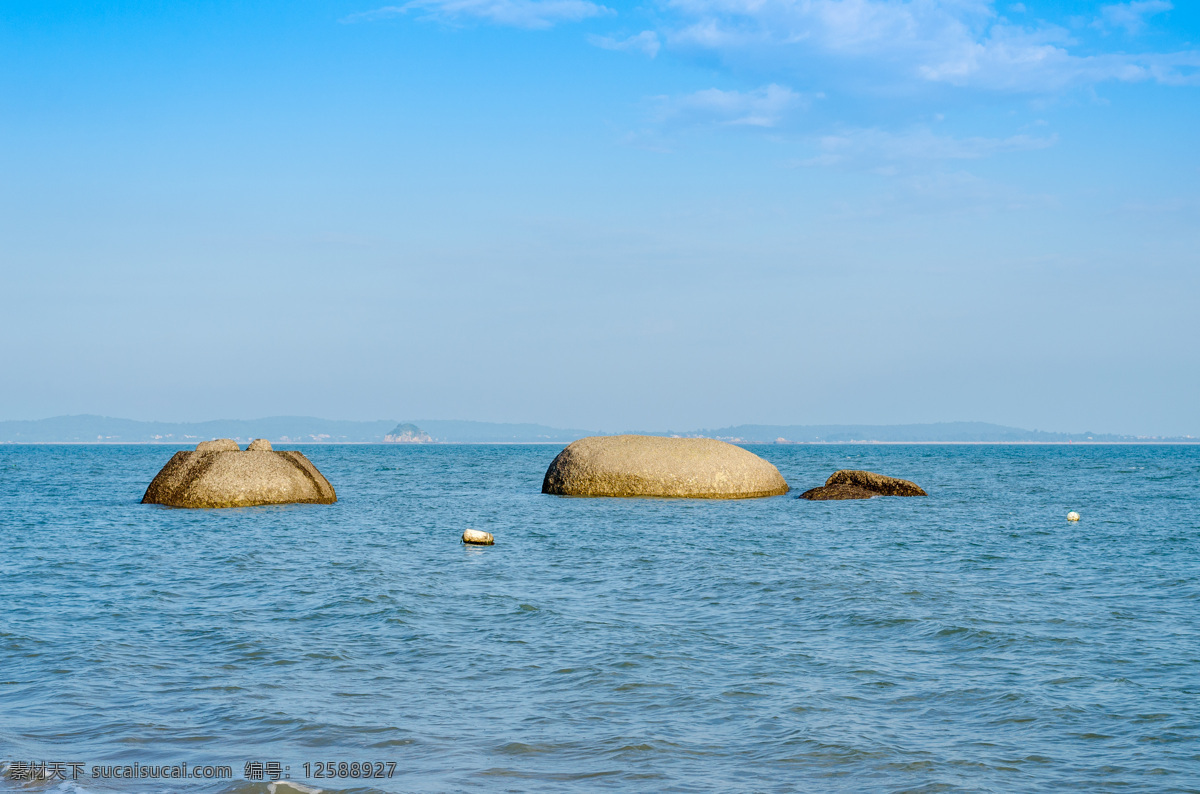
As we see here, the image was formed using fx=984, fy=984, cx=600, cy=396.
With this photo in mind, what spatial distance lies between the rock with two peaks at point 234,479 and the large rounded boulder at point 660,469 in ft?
24.2

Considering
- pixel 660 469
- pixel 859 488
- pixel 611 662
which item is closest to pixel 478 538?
pixel 660 469

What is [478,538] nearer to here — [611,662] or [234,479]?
[234,479]

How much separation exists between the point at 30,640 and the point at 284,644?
9.03 ft

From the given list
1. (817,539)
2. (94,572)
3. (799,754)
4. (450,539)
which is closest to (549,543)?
(450,539)

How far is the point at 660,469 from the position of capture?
2667 cm

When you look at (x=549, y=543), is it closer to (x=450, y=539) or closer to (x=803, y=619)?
(x=450, y=539)

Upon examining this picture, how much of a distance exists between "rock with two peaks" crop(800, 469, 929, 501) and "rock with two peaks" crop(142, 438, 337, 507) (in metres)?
14.2

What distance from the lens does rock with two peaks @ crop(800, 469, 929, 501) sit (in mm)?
29281

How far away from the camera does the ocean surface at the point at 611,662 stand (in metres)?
6.74

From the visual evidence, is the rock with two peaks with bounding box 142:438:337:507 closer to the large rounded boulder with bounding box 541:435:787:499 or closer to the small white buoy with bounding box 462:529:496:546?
the large rounded boulder with bounding box 541:435:787:499

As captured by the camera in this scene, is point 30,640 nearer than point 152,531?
Yes

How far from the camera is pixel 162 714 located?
7777 millimetres

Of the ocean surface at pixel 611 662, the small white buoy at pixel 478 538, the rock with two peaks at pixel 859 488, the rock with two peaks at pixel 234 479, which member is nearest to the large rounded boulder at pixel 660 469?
the rock with two peaks at pixel 859 488

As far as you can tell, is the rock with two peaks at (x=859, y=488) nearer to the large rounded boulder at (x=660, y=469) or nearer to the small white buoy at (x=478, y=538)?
the large rounded boulder at (x=660, y=469)
